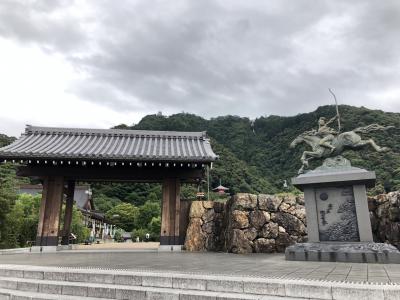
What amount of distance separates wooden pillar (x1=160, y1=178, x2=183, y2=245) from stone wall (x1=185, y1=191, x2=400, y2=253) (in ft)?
2.40

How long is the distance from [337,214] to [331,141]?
8.70 ft

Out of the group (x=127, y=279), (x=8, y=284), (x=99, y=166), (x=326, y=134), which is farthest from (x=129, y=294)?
(x=99, y=166)

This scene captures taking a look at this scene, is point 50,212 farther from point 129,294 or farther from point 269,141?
point 269,141

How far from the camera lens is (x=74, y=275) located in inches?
228

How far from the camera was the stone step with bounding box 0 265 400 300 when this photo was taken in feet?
12.9

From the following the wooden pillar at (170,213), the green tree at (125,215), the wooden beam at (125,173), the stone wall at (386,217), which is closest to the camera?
the stone wall at (386,217)

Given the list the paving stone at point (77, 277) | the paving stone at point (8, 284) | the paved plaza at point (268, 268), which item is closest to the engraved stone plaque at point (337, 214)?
the paved plaza at point (268, 268)

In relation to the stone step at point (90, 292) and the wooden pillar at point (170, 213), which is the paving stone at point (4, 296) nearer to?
the stone step at point (90, 292)

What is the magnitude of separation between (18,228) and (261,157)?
5828 cm

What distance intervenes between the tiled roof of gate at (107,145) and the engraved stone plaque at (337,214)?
224 inches

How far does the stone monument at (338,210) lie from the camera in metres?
8.17

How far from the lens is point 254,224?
1367 cm

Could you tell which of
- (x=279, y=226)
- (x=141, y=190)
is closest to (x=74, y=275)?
(x=279, y=226)

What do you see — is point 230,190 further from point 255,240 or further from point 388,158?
point 255,240
